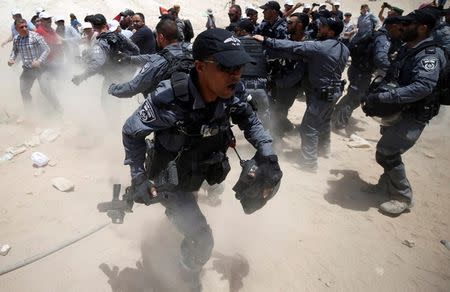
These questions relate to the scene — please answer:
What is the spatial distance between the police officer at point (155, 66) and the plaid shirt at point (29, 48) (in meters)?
3.39

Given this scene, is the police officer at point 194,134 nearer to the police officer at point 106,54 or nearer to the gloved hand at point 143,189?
the gloved hand at point 143,189

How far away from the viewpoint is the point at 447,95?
11.7ft

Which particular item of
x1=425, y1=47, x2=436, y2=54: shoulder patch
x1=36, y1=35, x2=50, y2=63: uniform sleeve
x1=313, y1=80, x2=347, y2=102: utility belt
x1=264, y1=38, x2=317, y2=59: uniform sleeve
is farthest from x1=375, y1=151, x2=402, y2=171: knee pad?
x1=36, y1=35, x2=50, y2=63: uniform sleeve

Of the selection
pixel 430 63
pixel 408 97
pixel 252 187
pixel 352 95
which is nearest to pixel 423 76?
pixel 430 63

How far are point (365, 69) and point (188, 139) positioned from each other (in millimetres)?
4964

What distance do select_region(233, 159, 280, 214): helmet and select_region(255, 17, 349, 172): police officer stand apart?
259 cm

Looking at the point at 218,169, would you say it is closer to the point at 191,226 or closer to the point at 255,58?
the point at 191,226

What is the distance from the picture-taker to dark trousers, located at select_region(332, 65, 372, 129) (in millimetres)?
6199

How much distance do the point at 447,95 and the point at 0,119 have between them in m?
7.29

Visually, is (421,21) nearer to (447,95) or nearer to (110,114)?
(447,95)

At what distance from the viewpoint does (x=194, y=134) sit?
218 centimetres

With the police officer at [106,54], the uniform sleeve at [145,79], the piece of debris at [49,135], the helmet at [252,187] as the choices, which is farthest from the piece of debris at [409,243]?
the piece of debris at [49,135]

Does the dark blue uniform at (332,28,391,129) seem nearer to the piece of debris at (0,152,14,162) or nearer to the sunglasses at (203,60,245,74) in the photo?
the sunglasses at (203,60,245,74)

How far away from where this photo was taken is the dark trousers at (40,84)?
251 inches
